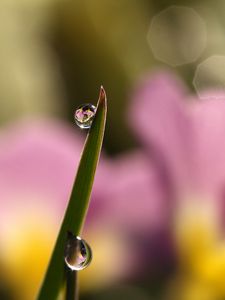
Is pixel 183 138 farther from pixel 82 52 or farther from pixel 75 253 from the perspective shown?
pixel 82 52

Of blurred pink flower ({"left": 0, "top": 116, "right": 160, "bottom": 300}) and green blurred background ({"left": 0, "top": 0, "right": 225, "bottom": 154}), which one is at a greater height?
green blurred background ({"left": 0, "top": 0, "right": 225, "bottom": 154})

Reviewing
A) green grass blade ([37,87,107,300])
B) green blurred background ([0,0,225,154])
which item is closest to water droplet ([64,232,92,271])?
green grass blade ([37,87,107,300])

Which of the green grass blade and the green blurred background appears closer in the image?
the green grass blade

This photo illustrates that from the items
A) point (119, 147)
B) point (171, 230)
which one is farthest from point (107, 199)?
point (119, 147)

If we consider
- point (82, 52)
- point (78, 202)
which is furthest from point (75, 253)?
point (82, 52)

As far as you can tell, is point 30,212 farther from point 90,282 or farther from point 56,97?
point 56,97

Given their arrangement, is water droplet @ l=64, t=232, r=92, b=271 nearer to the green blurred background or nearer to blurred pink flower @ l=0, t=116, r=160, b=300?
blurred pink flower @ l=0, t=116, r=160, b=300

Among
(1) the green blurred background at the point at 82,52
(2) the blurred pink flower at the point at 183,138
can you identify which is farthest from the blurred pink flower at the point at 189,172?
(1) the green blurred background at the point at 82,52
